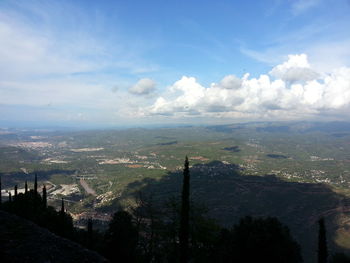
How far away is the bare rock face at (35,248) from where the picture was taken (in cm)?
1001

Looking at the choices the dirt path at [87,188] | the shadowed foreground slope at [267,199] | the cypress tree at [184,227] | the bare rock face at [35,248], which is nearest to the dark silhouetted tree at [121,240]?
the cypress tree at [184,227]

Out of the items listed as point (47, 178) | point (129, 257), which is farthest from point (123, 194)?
point (129, 257)

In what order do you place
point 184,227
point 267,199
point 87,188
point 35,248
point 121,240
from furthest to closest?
point 87,188, point 267,199, point 121,240, point 184,227, point 35,248

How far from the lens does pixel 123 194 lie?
110 metres

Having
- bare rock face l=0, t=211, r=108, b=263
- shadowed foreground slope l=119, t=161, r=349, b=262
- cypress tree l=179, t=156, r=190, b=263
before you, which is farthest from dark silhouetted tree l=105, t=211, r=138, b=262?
shadowed foreground slope l=119, t=161, r=349, b=262

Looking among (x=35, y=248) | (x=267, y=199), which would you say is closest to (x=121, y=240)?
(x=35, y=248)

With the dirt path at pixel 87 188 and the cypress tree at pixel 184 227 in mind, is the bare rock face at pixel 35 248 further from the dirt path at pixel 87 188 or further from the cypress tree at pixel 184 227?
the dirt path at pixel 87 188

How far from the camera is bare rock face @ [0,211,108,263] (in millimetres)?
10012

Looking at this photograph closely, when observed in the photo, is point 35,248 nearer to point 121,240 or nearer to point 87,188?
point 121,240

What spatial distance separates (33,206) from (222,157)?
170 meters

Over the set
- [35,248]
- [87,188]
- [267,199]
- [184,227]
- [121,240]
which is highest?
[35,248]

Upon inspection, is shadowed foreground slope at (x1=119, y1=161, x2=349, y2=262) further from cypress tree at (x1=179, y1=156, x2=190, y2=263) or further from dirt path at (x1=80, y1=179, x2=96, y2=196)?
cypress tree at (x1=179, y1=156, x2=190, y2=263)

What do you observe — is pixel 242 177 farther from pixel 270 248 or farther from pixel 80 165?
pixel 80 165

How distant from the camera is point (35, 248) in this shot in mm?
10797
